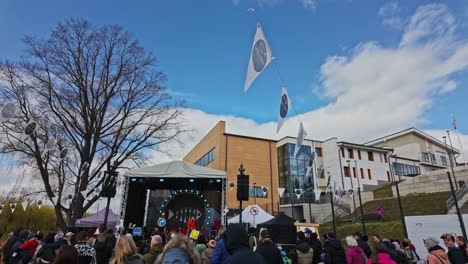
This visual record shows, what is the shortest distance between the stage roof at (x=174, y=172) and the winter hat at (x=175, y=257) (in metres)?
11.1

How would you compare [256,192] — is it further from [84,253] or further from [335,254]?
[84,253]

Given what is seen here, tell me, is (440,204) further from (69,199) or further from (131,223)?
(69,199)

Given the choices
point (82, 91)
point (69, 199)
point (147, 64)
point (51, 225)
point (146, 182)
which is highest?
point (147, 64)

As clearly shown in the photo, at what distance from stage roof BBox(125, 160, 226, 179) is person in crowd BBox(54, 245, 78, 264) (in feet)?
35.8

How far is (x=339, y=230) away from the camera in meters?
21.0

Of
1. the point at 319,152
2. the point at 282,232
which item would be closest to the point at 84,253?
the point at 282,232

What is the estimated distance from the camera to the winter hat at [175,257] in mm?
2498

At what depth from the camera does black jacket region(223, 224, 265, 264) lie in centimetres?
226

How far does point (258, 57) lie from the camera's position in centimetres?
648

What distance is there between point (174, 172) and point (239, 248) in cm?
1147

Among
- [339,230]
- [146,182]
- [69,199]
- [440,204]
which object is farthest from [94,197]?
[440,204]

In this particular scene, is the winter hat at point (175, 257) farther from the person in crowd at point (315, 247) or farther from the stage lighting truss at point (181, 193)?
the stage lighting truss at point (181, 193)

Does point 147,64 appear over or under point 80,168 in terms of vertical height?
over

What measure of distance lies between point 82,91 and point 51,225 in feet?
80.7
